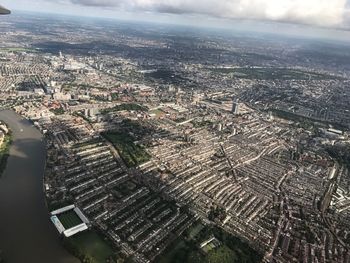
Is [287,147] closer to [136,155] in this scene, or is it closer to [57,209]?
[136,155]

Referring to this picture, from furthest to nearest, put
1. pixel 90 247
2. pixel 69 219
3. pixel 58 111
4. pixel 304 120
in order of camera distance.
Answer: pixel 304 120 → pixel 58 111 → pixel 69 219 → pixel 90 247

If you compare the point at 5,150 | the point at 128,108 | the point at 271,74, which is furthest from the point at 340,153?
the point at 271,74

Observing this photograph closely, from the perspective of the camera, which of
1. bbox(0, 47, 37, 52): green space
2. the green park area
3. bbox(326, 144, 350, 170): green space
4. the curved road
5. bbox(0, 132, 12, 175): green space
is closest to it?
the curved road

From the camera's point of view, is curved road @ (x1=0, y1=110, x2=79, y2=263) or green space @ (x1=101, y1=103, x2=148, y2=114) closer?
curved road @ (x1=0, y1=110, x2=79, y2=263)

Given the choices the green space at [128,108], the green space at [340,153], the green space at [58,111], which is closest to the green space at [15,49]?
the green space at [58,111]

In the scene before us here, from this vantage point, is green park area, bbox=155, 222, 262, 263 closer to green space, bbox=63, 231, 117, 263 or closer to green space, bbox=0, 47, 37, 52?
green space, bbox=63, 231, 117, 263

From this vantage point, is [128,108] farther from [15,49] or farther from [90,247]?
[15,49]

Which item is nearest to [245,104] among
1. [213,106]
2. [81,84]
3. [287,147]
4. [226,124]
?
[213,106]

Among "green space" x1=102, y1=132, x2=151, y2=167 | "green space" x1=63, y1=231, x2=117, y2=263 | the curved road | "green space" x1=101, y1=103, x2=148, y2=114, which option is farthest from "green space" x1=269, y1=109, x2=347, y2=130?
"green space" x1=63, y1=231, x2=117, y2=263
